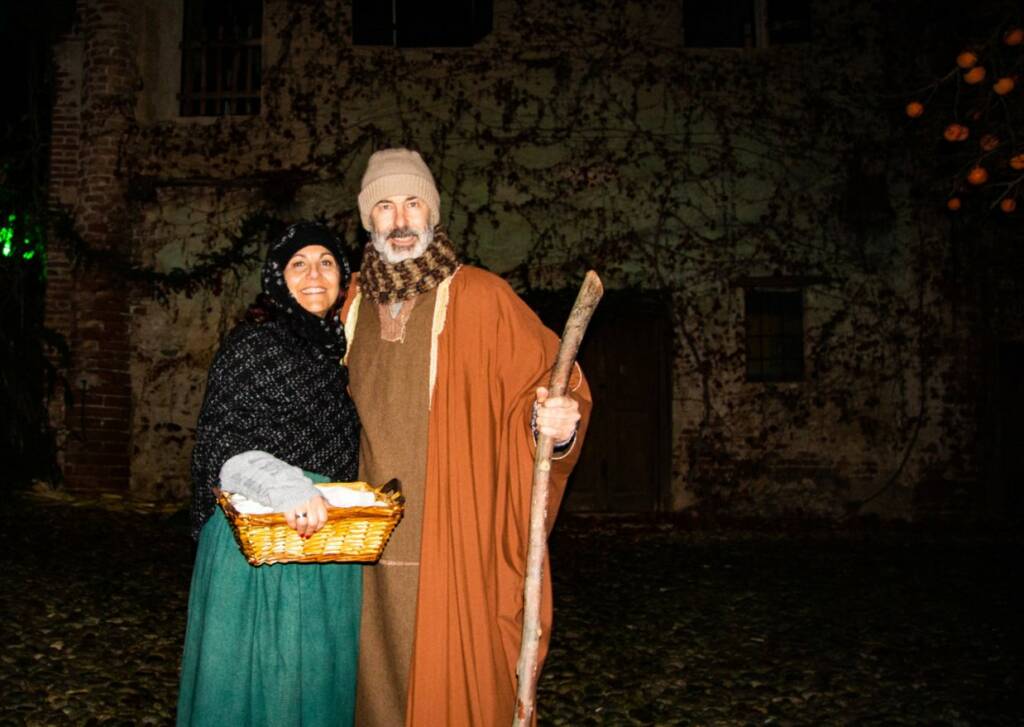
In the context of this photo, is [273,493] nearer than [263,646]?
Yes

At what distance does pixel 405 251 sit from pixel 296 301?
383 millimetres

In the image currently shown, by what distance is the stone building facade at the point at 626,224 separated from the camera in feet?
27.7

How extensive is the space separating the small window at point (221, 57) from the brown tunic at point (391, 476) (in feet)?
24.7

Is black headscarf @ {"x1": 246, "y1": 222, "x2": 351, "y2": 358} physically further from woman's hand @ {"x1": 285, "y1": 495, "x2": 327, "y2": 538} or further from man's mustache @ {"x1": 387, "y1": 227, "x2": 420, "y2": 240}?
woman's hand @ {"x1": 285, "y1": 495, "x2": 327, "y2": 538}

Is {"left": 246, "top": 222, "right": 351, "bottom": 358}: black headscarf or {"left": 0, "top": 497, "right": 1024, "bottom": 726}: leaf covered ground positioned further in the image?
{"left": 0, "top": 497, "right": 1024, "bottom": 726}: leaf covered ground

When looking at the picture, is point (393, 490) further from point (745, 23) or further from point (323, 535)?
point (745, 23)

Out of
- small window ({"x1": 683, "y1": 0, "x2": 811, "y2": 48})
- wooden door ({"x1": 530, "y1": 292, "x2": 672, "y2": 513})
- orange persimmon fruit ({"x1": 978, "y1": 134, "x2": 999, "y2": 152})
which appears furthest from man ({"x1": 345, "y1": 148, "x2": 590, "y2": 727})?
small window ({"x1": 683, "y1": 0, "x2": 811, "y2": 48})

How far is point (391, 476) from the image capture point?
89.0 inches

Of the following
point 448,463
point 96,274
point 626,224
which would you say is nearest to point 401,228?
point 448,463

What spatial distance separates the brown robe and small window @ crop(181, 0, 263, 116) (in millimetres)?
7614

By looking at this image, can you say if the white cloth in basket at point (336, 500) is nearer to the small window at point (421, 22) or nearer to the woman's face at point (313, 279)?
the woman's face at point (313, 279)

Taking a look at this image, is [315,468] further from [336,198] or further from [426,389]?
[336,198]

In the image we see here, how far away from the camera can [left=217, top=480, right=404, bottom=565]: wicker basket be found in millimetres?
1862

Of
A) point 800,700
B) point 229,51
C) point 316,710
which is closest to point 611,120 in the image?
point 229,51
